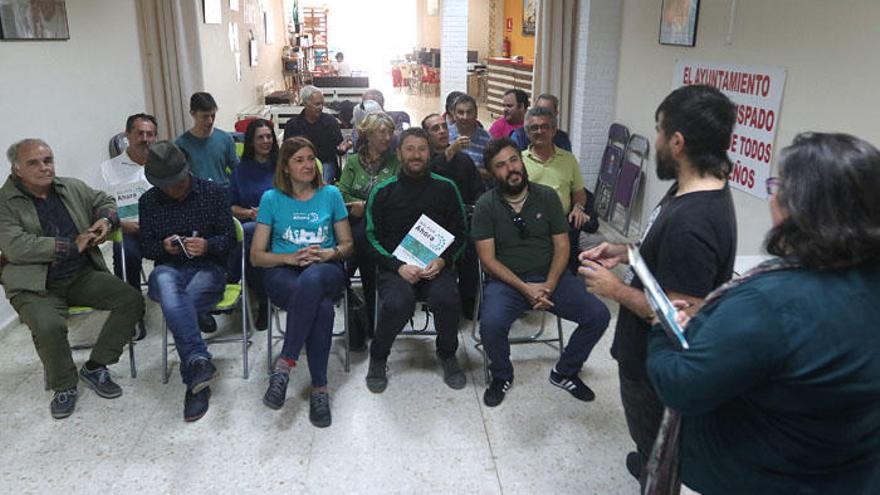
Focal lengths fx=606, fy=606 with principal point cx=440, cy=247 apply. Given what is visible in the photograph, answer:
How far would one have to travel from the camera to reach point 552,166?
11.3 ft

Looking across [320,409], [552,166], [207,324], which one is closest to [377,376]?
[320,409]

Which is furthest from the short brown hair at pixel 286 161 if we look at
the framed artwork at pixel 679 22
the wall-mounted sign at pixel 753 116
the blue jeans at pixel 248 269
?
the framed artwork at pixel 679 22

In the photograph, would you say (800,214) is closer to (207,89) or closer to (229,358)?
(229,358)

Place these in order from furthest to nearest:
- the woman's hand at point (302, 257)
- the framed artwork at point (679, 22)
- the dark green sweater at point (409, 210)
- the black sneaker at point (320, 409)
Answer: the framed artwork at point (679, 22) → the dark green sweater at point (409, 210) → the woman's hand at point (302, 257) → the black sneaker at point (320, 409)

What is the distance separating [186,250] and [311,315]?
0.70 meters

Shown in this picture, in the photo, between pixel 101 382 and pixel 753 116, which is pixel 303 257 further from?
pixel 753 116

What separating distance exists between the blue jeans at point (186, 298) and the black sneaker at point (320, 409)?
1.76 feet

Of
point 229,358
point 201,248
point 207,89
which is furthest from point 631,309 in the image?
point 207,89

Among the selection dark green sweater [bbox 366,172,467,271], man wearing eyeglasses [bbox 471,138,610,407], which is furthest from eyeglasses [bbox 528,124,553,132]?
dark green sweater [bbox 366,172,467,271]

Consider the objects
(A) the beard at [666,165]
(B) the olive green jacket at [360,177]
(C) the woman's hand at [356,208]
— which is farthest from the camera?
(B) the olive green jacket at [360,177]

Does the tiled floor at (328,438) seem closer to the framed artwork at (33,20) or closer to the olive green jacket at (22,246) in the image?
the olive green jacket at (22,246)

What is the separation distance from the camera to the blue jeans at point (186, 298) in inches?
107

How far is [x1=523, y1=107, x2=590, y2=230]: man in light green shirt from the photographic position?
3383mm

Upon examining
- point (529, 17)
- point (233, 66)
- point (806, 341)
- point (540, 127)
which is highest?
point (529, 17)
